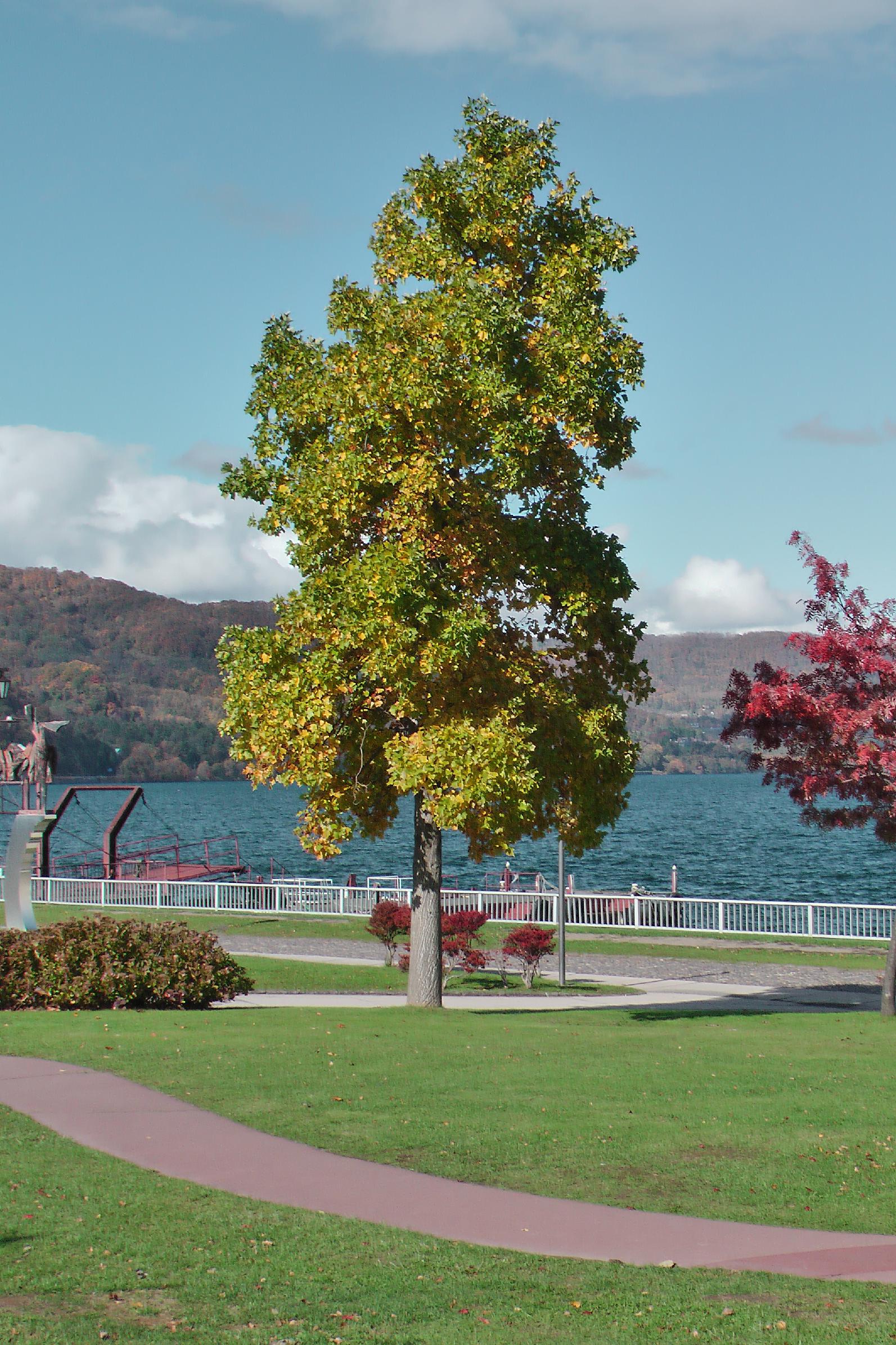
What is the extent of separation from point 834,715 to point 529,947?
819cm

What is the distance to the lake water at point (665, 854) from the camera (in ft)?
189

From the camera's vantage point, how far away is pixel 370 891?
33062mm

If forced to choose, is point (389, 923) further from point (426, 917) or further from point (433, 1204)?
point (433, 1204)

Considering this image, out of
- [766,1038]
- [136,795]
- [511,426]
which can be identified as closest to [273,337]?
[511,426]

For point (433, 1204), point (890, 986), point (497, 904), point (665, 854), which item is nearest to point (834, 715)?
point (890, 986)

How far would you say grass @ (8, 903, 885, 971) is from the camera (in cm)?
2545

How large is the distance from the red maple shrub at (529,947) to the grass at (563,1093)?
605cm

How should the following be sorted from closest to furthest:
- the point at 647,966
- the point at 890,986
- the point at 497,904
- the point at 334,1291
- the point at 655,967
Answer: the point at 334,1291 < the point at 890,986 < the point at 655,967 < the point at 647,966 < the point at 497,904

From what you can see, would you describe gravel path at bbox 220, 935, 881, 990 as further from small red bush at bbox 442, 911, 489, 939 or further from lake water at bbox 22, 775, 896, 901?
lake water at bbox 22, 775, 896, 901

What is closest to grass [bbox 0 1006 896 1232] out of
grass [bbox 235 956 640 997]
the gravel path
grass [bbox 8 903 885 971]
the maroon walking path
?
the maroon walking path

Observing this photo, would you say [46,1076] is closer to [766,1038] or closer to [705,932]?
→ [766,1038]

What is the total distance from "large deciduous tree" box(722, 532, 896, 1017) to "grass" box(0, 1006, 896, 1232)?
3199 millimetres

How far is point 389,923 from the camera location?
24281 mm

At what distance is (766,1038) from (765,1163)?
6.70 metres
